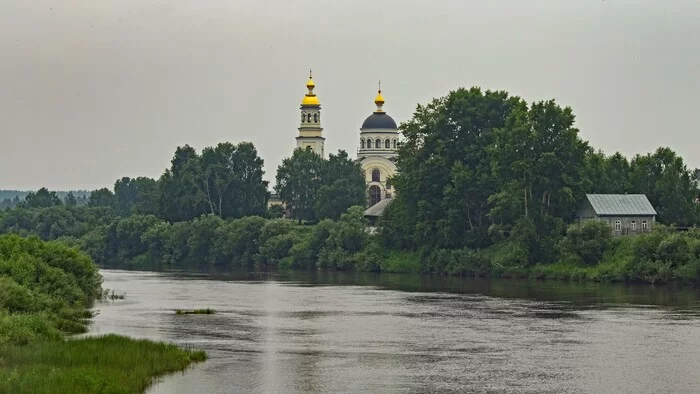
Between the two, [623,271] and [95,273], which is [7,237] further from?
[623,271]

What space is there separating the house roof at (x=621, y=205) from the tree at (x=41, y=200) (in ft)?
278

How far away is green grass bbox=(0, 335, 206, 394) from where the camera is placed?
89.6 ft

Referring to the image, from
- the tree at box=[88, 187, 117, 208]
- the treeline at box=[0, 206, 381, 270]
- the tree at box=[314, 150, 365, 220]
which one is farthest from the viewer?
the tree at box=[88, 187, 117, 208]

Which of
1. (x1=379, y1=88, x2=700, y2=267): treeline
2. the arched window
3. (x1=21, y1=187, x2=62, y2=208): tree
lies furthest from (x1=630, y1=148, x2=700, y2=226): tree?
(x1=21, y1=187, x2=62, y2=208): tree

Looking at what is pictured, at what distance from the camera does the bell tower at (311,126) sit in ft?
468

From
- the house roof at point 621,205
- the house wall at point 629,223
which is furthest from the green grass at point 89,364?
the house wall at point 629,223

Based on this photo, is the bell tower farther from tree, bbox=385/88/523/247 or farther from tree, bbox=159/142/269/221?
tree, bbox=385/88/523/247

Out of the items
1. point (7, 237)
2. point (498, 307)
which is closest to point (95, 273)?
point (7, 237)

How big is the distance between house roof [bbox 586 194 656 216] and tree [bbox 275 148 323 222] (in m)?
45.1

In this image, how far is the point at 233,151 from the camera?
117312 millimetres

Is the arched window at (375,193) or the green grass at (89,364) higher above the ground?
the arched window at (375,193)

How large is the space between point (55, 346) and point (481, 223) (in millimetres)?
53371

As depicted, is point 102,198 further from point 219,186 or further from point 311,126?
point 219,186

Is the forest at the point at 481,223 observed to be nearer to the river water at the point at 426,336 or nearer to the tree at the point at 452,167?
the tree at the point at 452,167
